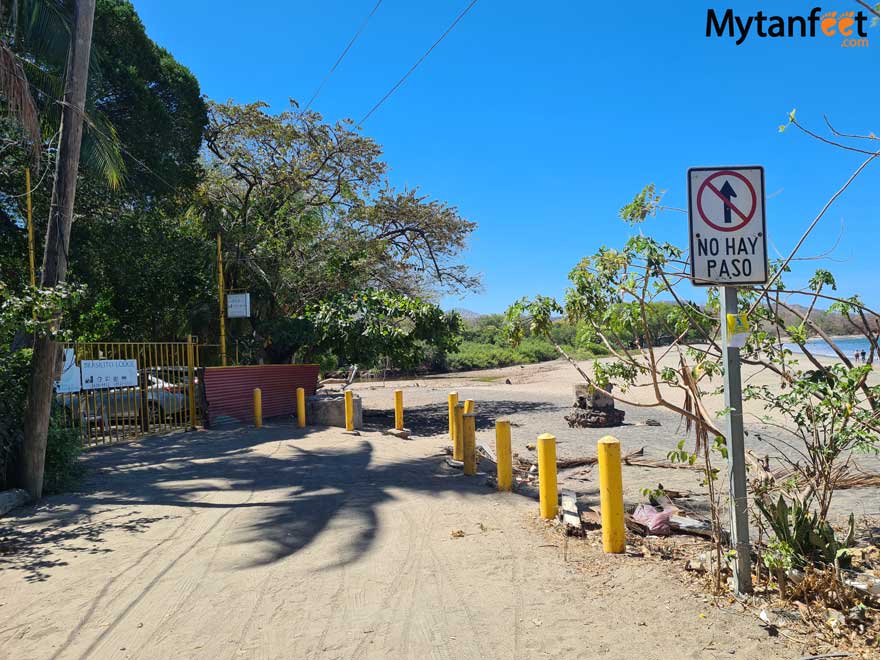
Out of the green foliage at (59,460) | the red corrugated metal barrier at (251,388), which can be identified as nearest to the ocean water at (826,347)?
the green foliage at (59,460)

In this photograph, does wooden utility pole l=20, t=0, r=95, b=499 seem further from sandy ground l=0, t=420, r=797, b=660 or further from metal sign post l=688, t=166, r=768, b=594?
metal sign post l=688, t=166, r=768, b=594

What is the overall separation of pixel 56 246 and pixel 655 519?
7232 mm

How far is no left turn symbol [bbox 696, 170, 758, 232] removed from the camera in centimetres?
411

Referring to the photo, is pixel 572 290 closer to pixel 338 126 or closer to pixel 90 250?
pixel 90 250

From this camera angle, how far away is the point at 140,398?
13164 mm

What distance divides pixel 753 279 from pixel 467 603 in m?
2.85

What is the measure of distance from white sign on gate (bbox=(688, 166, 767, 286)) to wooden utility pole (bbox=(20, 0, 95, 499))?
669cm

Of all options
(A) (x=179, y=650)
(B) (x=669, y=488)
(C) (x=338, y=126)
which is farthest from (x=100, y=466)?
(C) (x=338, y=126)

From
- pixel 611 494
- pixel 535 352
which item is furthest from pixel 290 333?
pixel 535 352

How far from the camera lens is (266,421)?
16.2 m

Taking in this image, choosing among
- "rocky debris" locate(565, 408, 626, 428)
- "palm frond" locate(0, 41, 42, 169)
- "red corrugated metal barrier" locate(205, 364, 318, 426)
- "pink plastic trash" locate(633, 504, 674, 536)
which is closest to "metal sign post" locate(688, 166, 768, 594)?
"pink plastic trash" locate(633, 504, 674, 536)

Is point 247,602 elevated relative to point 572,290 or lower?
lower

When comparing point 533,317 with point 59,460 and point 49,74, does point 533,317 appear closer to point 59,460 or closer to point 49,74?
point 59,460

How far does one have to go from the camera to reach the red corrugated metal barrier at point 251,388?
14922mm
